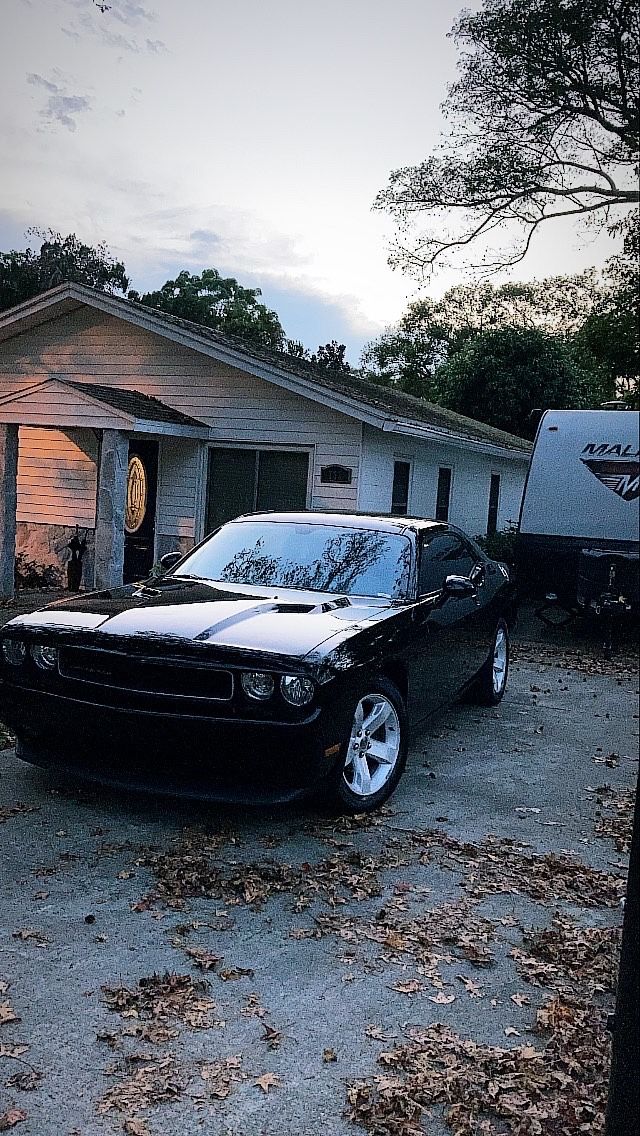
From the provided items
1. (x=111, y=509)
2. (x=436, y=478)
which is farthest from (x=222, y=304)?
(x=111, y=509)

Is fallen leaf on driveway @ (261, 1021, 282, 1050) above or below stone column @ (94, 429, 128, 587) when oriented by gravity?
below

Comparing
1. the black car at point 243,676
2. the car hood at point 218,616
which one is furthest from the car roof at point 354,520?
the car hood at point 218,616

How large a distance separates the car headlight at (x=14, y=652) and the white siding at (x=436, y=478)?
877 cm

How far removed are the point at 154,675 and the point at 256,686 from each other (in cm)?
52

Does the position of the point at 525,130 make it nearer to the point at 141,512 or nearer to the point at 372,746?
the point at 141,512

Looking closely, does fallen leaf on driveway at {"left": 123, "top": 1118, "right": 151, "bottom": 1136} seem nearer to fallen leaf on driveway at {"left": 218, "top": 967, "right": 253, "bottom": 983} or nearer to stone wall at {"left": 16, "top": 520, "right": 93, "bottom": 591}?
fallen leaf on driveway at {"left": 218, "top": 967, "right": 253, "bottom": 983}

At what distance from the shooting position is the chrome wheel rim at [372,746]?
17.2 feet

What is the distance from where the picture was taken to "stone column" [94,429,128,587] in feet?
43.6

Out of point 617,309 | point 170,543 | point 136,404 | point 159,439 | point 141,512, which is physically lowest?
point 170,543

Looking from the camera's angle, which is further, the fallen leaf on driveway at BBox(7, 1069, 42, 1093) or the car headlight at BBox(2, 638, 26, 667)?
the car headlight at BBox(2, 638, 26, 667)

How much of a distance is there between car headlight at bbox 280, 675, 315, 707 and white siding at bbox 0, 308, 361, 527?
9034 millimetres

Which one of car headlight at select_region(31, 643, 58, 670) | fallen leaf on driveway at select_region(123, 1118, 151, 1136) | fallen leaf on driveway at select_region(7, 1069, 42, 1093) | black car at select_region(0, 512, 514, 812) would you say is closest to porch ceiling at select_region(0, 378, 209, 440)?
black car at select_region(0, 512, 514, 812)

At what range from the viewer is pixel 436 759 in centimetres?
677

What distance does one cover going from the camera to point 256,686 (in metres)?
4.72
